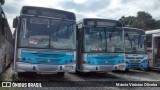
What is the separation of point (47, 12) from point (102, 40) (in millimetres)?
3371

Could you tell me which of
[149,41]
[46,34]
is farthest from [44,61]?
[149,41]

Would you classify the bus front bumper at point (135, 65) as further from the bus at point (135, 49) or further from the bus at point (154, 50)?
the bus at point (154, 50)

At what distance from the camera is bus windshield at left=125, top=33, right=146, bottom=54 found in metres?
15.9

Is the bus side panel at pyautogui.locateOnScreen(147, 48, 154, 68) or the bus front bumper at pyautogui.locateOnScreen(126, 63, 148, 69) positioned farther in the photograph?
the bus side panel at pyautogui.locateOnScreen(147, 48, 154, 68)

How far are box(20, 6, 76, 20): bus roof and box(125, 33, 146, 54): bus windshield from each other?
5.70 m

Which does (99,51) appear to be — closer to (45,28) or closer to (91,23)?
(91,23)

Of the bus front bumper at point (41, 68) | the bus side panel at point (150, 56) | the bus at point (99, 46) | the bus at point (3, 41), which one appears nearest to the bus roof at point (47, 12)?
the bus at point (99, 46)

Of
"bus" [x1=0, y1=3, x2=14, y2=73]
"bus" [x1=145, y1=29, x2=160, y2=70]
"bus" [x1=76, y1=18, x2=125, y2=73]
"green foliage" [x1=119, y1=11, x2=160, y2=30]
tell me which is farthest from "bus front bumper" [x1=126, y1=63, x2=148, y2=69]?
"green foliage" [x1=119, y1=11, x2=160, y2=30]

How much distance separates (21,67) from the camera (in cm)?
1006

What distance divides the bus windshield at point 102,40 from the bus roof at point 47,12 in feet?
4.84

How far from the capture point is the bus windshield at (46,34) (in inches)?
404

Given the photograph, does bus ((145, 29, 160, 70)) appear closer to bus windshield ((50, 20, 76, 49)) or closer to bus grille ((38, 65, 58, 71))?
bus windshield ((50, 20, 76, 49))

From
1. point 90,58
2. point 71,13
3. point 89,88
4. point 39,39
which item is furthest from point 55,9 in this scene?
point 89,88

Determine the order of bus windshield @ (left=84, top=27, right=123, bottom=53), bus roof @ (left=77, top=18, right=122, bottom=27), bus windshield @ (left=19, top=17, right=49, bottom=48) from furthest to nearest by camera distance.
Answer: bus roof @ (left=77, top=18, right=122, bottom=27) → bus windshield @ (left=84, top=27, right=123, bottom=53) → bus windshield @ (left=19, top=17, right=49, bottom=48)
